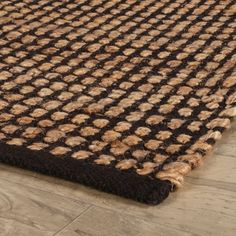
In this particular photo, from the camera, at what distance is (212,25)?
128cm

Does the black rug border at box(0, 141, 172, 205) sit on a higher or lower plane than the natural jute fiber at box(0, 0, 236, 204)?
higher

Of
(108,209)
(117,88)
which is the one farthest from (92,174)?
(117,88)

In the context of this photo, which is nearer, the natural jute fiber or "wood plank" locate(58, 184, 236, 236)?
"wood plank" locate(58, 184, 236, 236)

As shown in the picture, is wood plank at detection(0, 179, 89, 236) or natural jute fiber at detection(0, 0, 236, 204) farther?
natural jute fiber at detection(0, 0, 236, 204)

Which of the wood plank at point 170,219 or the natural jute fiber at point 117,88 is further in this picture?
the natural jute fiber at point 117,88

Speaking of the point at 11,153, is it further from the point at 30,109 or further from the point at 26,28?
the point at 26,28

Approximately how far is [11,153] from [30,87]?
0.77ft

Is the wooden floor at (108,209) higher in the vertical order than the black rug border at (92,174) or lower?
lower

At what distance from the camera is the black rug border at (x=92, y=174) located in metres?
0.74

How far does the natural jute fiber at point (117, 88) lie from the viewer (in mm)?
799

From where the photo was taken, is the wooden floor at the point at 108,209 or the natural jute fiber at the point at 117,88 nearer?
the wooden floor at the point at 108,209

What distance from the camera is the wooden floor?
2.25 ft

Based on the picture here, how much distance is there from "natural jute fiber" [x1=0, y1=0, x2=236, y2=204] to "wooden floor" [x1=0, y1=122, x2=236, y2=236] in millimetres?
16

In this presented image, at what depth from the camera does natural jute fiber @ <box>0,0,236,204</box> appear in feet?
2.62
